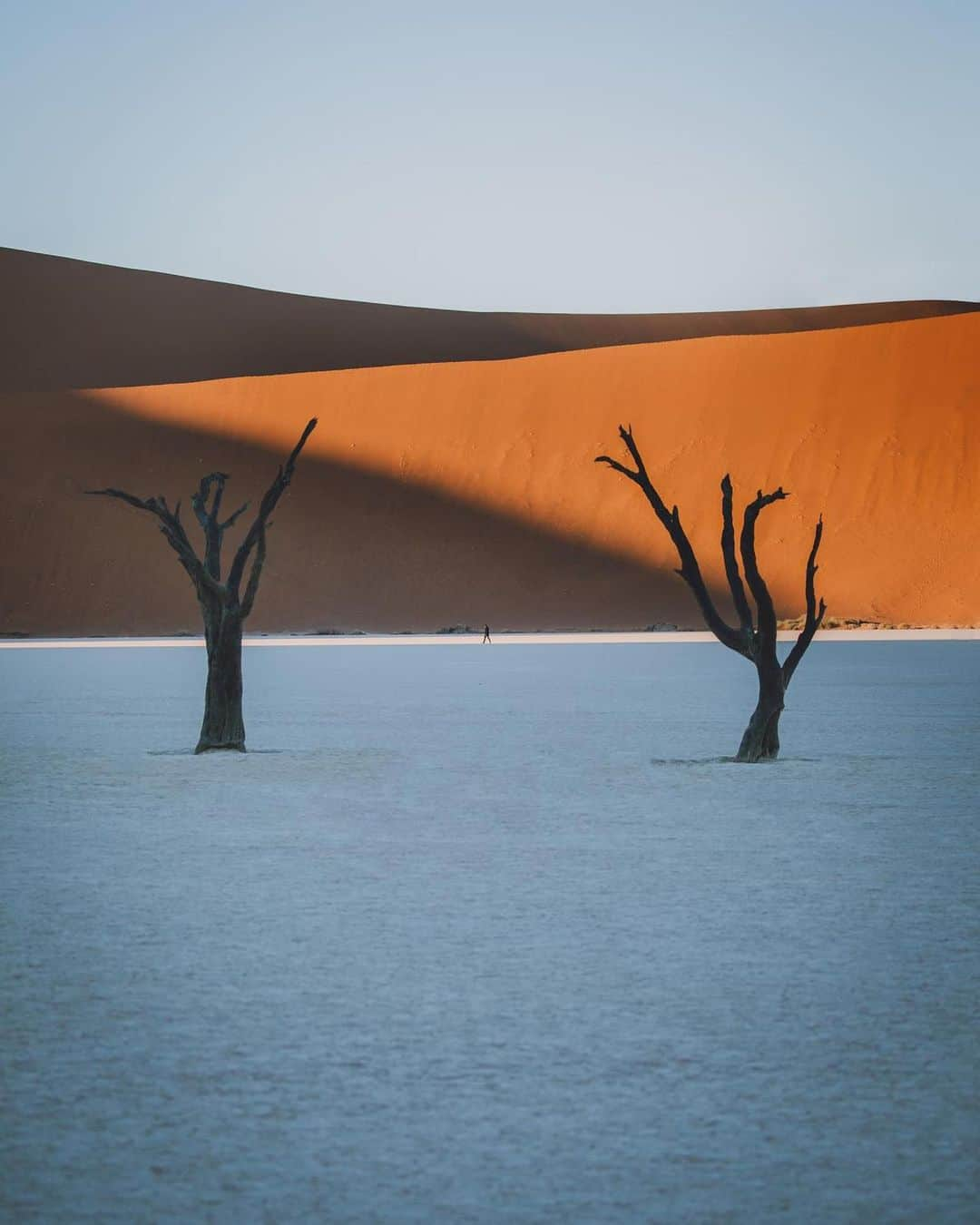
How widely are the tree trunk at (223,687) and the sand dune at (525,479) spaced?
1930 inches

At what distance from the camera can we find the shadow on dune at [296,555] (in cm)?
6862

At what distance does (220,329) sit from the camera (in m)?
110

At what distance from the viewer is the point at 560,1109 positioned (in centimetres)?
480

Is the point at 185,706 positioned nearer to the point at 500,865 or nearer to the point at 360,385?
the point at 500,865

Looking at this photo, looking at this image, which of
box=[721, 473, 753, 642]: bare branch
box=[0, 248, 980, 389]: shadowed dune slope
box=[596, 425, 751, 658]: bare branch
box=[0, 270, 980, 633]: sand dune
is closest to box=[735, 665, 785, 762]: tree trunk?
box=[596, 425, 751, 658]: bare branch

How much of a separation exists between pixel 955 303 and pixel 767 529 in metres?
62.8

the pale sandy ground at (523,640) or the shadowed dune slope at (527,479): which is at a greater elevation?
the shadowed dune slope at (527,479)

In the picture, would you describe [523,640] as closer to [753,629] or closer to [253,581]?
[253,581]

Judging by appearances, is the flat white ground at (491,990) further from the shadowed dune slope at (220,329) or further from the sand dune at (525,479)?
the shadowed dune slope at (220,329)

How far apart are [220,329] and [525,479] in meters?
40.2

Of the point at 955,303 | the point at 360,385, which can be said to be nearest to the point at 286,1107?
the point at 360,385

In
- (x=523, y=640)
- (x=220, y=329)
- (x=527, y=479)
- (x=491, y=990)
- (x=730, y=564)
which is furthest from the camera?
(x=220, y=329)

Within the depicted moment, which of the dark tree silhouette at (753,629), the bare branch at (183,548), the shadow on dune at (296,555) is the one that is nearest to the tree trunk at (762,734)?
the dark tree silhouette at (753,629)

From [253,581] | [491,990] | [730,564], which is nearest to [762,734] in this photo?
[730,564]
